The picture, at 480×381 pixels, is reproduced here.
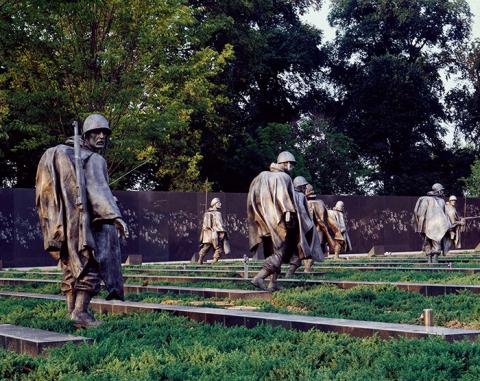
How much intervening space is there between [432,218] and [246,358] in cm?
1804

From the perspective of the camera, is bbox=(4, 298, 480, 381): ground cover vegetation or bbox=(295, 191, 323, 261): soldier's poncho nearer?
bbox=(4, 298, 480, 381): ground cover vegetation

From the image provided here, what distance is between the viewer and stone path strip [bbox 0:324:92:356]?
6.96 m

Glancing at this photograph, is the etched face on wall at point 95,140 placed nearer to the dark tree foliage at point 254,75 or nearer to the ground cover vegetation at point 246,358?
the ground cover vegetation at point 246,358

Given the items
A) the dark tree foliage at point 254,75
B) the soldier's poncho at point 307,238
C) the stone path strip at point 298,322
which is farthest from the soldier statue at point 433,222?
the dark tree foliage at point 254,75

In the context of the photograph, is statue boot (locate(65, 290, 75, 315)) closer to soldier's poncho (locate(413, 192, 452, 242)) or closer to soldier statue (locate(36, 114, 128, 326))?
soldier statue (locate(36, 114, 128, 326))

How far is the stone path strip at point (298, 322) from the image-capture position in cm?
718

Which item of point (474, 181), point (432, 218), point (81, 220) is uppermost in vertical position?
point (474, 181)

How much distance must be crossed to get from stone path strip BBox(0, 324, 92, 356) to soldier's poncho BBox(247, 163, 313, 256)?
6.57 metres

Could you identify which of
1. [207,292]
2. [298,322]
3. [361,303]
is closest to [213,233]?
[207,292]

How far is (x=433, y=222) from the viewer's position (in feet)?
77.9

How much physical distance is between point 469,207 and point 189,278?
31.4 m

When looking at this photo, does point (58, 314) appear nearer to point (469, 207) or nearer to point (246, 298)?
point (246, 298)

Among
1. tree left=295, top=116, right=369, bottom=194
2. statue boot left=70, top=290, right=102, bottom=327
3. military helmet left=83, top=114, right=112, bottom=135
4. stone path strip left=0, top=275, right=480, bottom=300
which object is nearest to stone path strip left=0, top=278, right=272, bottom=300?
stone path strip left=0, top=275, right=480, bottom=300

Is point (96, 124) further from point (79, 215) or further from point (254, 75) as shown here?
point (254, 75)
